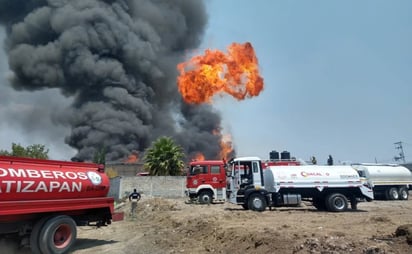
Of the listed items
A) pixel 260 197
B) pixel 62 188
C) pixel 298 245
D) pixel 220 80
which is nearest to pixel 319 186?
pixel 260 197

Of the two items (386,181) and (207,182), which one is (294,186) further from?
(386,181)

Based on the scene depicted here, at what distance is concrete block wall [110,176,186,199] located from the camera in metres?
32.8

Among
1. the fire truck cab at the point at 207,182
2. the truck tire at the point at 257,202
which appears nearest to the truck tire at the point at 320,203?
the truck tire at the point at 257,202

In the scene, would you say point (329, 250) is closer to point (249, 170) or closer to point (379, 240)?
point (379, 240)

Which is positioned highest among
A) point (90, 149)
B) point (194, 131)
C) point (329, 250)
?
point (194, 131)

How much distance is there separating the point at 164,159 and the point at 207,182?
14.9 m

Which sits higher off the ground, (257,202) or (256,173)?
(256,173)

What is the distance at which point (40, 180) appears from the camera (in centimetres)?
913

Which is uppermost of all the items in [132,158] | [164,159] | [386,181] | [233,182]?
[132,158]

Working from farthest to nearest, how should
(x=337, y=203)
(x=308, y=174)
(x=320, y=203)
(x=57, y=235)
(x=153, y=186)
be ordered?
(x=153, y=186)
(x=320, y=203)
(x=308, y=174)
(x=337, y=203)
(x=57, y=235)

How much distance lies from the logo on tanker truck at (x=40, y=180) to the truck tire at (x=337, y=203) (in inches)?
546

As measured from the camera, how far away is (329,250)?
7070mm

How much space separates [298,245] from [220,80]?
5103 cm

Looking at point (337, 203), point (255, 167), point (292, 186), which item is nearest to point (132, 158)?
point (255, 167)
